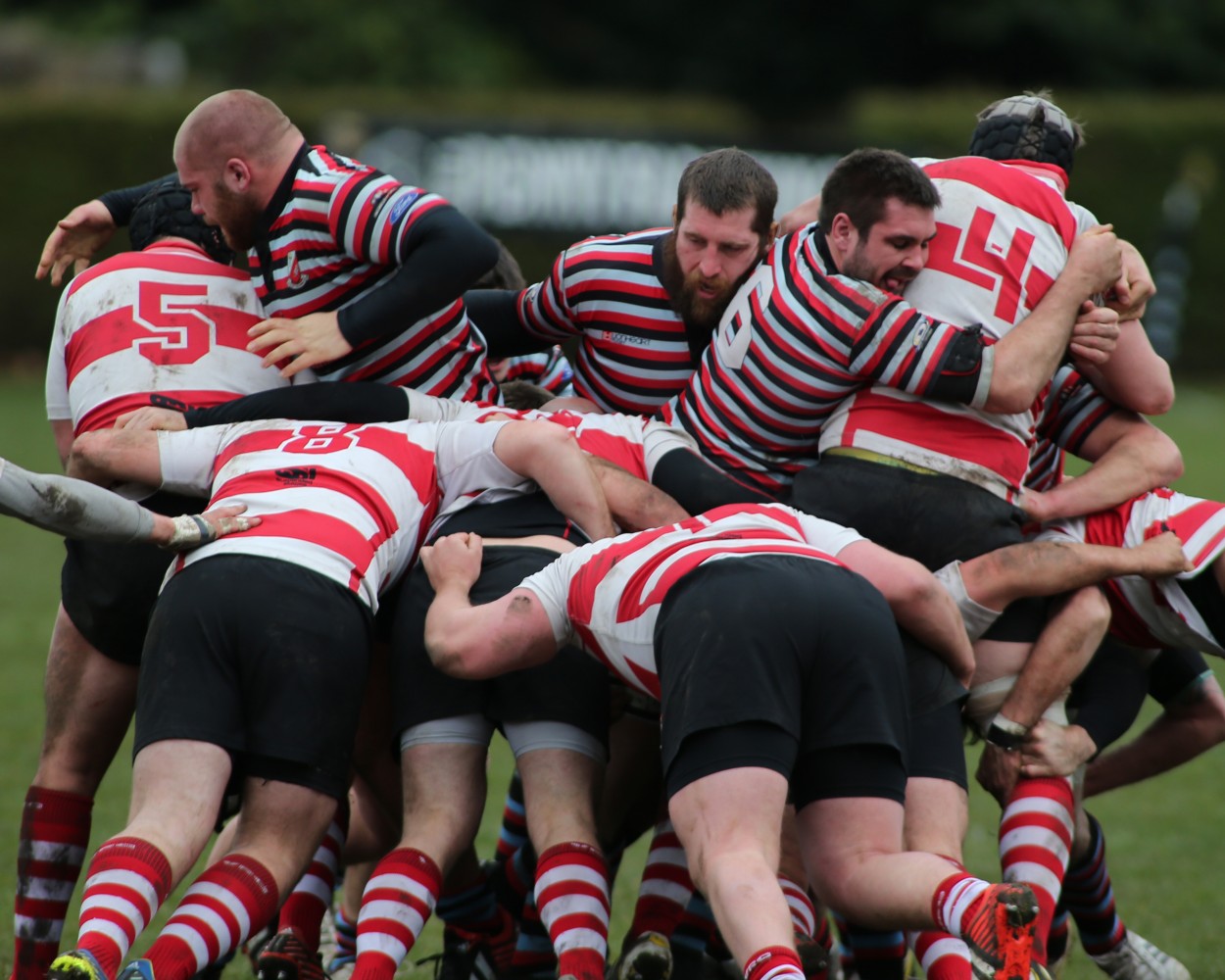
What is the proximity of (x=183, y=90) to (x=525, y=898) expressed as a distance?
18.5 metres

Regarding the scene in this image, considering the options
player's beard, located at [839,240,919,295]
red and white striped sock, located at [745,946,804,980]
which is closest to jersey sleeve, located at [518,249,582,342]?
player's beard, located at [839,240,919,295]

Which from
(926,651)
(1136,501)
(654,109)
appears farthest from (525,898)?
(654,109)

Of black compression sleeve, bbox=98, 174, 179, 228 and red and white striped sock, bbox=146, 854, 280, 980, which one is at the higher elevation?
black compression sleeve, bbox=98, 174, 179, 228

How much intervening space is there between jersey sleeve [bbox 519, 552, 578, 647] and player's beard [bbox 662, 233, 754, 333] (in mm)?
907

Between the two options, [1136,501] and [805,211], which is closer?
[1136,501]

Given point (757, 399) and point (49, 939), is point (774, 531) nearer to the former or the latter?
point (757, 399)

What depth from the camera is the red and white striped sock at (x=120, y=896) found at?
127 inches

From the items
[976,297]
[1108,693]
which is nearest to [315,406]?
[976,297]

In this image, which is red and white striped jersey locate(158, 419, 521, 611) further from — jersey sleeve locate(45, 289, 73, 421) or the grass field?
the grass field

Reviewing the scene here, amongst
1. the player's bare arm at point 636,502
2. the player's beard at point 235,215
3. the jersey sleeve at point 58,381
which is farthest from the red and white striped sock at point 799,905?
the jersey sleeve at point 58,381

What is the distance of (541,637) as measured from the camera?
3643 millimetres

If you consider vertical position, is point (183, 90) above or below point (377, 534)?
below

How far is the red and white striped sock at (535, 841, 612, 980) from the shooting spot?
140 inches

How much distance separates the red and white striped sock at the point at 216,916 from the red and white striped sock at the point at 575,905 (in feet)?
1.90
